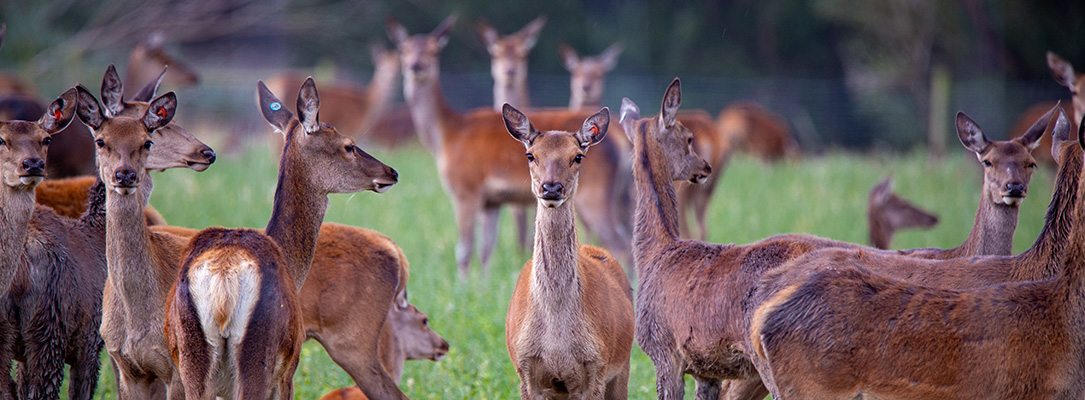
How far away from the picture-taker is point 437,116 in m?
10.7

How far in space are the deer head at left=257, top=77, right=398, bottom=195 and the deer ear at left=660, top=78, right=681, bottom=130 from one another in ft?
5.14

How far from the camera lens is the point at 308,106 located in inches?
203

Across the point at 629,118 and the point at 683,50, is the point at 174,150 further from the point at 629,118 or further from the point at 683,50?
the point at 683,50

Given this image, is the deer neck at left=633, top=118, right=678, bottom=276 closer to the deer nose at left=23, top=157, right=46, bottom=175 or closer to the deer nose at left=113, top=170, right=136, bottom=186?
the deer nose at left=113, top=170, right=136, bottom=186

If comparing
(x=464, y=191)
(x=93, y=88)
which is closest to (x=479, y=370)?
(x=464, y=191)

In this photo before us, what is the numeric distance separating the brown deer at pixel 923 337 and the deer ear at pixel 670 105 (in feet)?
5.77

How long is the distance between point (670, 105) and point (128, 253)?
2938 millimetres

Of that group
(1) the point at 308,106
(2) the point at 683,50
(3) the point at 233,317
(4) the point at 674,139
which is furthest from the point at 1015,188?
(2) the point at 683,50

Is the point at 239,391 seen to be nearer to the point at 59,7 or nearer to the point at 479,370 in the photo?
the point at 479,370

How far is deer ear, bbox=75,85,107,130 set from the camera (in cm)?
467

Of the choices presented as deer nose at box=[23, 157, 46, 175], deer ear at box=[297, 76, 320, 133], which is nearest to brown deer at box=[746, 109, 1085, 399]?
deer ear at box=[297, 76, 320, 133]

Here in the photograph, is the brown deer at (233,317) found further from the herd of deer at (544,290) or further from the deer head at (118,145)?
the deer head at (118,145)

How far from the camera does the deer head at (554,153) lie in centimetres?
485

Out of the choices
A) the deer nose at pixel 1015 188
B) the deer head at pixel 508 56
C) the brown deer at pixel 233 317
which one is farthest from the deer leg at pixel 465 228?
the deer nose at pixel 1015 188
